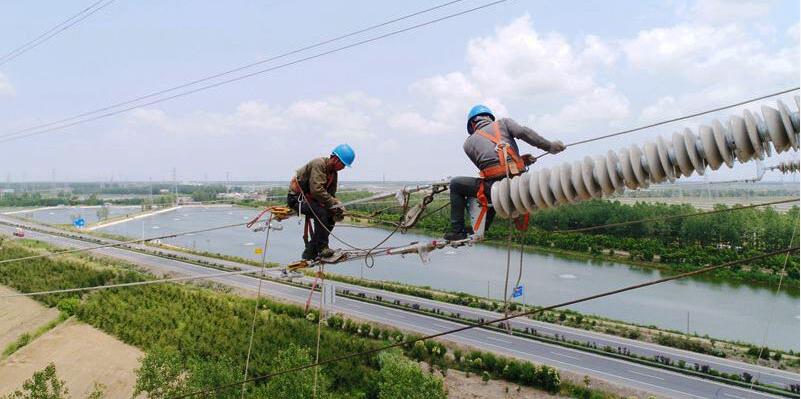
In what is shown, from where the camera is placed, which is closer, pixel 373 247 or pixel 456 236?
pixel 456 236

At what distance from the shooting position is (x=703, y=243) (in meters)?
26.9

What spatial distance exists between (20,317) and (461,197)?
1911 centimetres

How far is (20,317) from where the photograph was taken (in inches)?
651

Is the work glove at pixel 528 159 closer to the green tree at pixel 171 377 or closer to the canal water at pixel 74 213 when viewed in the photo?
the green tree at pixel 171 377

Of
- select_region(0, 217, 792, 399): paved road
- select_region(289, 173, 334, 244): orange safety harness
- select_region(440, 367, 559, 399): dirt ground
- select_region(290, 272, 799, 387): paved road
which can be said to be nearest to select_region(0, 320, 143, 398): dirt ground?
select_region(0, 217, 792, 399): paved road

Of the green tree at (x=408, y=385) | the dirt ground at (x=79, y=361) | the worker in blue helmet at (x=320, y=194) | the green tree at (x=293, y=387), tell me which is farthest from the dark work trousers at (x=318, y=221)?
the dirt ground at (x=79, y=361)

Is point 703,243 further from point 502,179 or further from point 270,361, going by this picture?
point 502,179

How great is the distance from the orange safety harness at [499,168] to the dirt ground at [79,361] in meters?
11.1

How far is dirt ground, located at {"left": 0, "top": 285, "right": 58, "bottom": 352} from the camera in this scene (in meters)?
15.2

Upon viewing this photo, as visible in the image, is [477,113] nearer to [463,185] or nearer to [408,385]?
[463,185]

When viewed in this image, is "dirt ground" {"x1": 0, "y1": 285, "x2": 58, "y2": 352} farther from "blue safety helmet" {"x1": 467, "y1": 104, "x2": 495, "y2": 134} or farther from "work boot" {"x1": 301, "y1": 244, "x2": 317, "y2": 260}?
"blue safety helmet" {"x1": 467, "y1": 104, "x2": 495, "y2": 134}

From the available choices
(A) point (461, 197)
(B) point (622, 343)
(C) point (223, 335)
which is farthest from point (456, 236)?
(B) point (622, 343)

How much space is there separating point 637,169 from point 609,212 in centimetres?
3342

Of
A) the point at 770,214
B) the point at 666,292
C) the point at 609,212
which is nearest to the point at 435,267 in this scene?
the point at 666,292
